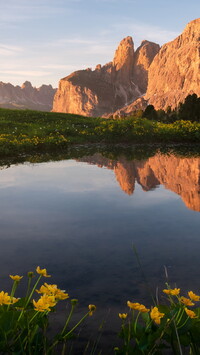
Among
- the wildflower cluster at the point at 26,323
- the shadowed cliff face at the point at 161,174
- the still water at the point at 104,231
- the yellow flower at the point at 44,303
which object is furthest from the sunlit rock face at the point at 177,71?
the yellow flower at the point at 44,303

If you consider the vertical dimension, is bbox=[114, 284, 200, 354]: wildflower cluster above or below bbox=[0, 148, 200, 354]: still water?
above

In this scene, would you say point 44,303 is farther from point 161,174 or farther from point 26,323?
point 161,174

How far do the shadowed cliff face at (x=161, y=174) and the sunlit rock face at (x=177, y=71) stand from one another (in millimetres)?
146768

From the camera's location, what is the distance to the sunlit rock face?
161m

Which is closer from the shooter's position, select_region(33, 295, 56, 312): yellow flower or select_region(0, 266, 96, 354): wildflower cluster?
select_region(33, 295, 56, 312): yellow flower

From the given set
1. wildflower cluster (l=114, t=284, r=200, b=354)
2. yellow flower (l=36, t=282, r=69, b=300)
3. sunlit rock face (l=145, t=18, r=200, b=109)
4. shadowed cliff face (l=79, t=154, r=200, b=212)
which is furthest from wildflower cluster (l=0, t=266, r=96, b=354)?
sunlit rock face (l=145, t=18, r=200, b=109)

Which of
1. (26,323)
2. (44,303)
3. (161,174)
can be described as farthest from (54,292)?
(161,174)

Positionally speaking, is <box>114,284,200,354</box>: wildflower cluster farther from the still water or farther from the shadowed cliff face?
the shadowed cliff face

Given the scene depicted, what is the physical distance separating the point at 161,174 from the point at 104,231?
214 inches

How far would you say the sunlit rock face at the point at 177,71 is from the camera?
16100 cm

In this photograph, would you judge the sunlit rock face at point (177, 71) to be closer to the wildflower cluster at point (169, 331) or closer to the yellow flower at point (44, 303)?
the wildflower cluster at point (169, 331)

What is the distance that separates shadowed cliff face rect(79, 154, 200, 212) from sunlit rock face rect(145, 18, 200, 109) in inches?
5778

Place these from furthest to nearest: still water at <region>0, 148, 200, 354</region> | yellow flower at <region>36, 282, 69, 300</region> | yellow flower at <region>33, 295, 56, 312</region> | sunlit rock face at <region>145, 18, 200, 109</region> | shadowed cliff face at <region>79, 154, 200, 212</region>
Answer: sunlit rock face at <region>145, 18, 200, 109</region>, shadowed cliff face at <region>79, 154, 200, 212</region>, still water at <region>0, 148, 200, 354</region>, yellow flower at <region>36, 282, 69, 300</region>, yellow flower at <region>33, 295, 56, 312</region>

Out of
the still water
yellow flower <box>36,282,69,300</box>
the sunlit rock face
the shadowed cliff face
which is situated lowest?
the still water
